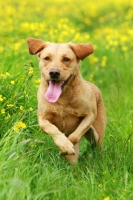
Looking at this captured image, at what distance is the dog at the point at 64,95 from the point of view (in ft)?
19.2

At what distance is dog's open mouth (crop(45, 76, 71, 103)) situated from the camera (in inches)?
231

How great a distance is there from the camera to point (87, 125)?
604 cm

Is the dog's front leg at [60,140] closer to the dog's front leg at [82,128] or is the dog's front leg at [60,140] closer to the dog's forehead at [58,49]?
the dog's front leg at [82,128]

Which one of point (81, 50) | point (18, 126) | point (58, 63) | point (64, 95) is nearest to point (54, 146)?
point (64, 95)

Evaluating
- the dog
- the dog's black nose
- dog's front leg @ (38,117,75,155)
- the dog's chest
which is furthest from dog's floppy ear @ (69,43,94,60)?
dog's front leg @ (38,117,75,155)

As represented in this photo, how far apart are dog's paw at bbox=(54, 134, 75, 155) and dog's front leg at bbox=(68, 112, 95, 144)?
258mm

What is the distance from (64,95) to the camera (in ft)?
19.9

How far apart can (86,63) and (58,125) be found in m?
4.93

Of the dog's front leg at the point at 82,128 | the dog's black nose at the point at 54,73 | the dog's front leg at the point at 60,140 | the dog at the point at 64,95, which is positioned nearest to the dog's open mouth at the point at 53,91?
the dog at the point at 64,95

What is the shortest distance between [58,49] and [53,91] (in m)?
0.41

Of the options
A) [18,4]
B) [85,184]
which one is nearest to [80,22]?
[18,4]

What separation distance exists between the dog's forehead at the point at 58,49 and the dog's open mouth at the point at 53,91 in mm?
287

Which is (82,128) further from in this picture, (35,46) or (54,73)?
(35,46)

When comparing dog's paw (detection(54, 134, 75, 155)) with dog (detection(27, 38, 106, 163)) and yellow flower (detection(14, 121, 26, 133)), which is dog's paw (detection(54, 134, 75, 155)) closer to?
dog (detection(27, 38, 106, 163))
